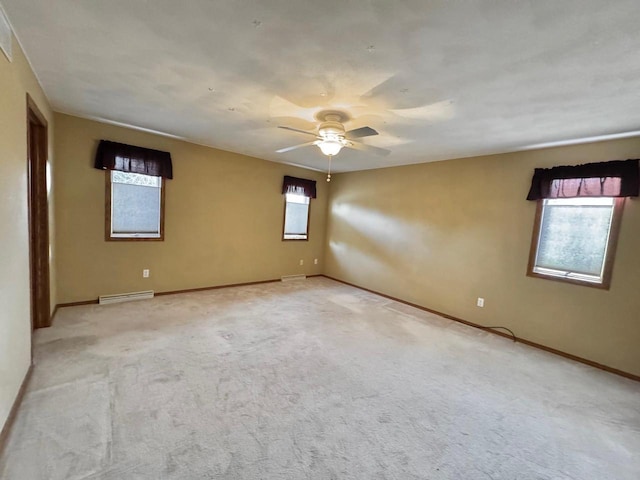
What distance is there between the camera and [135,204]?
157 inches

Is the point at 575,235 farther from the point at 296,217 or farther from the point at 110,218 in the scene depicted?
the point at 110,218

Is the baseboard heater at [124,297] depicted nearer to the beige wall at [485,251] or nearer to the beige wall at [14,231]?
the beige wall at [14,231]

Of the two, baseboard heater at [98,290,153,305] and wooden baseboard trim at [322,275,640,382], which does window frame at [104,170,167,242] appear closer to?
baseboard heater at [98,290,153,305]

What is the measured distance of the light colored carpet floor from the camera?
158 cm

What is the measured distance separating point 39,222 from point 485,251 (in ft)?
17.1

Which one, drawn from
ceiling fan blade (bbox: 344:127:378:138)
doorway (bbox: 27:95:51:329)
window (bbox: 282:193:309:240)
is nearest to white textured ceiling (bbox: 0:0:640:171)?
ceiling fan blade (bbox: 344:127:378:138)

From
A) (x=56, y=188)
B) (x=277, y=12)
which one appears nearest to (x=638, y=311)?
(x=277, y=12)

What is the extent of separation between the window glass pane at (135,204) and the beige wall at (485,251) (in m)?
3.50

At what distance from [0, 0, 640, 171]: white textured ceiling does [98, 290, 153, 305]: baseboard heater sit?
93.2 inches

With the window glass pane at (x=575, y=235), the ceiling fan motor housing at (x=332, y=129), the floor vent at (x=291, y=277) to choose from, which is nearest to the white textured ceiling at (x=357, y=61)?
the ceiling fan motor housing at (x=332, y=129)

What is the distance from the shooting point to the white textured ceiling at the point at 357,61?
142cm

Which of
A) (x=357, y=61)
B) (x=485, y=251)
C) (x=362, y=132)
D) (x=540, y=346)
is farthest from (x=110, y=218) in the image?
(x=540, y=346)

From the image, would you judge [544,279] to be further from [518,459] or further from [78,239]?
[78,239]

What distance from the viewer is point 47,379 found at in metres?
2.16
